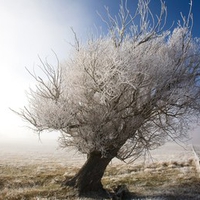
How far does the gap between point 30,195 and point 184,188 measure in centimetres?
863

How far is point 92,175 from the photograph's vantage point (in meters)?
15.4

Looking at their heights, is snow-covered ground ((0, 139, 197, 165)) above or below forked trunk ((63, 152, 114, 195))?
above

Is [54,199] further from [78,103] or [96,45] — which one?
[96,45]

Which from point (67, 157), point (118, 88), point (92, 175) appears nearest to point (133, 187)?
point (92, 175)

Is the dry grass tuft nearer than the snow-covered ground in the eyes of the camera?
Yes

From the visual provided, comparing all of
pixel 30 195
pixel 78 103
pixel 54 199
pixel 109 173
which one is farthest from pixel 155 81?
pixel 109 173

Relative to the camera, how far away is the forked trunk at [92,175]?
50.3 ft

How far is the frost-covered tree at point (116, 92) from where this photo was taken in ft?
41.0

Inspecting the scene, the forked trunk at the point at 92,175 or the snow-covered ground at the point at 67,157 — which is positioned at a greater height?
the snow-covered ground at the point at 67,157

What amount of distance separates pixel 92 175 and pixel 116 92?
508 cm

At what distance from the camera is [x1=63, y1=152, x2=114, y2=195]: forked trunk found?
15.3 meters

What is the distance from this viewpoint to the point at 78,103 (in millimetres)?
13820

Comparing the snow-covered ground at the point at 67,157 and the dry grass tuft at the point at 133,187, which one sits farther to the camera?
the snow-covered ground at the point at 67,157

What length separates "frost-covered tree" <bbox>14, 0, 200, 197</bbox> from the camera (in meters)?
12.5
